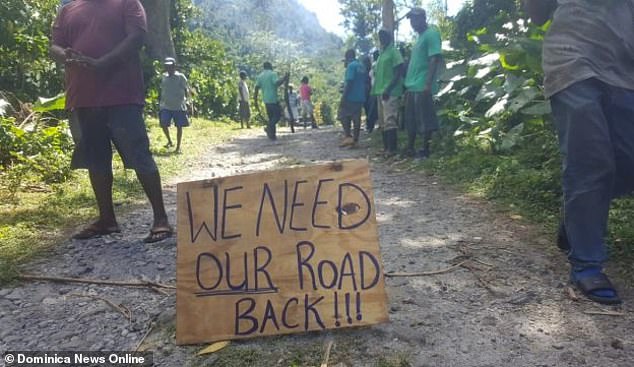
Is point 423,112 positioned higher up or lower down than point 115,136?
Answer: higher up

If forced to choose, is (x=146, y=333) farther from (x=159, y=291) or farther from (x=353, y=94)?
(x=353, y=94)

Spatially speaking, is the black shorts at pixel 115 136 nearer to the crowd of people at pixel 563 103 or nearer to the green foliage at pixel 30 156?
the crowd of people at pixel 563 103

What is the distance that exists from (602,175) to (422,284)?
0.97m

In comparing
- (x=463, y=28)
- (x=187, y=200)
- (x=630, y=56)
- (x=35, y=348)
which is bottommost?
(x=35, y=348)

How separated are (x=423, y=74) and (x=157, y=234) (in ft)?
12.7

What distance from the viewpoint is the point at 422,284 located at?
7.79 ft

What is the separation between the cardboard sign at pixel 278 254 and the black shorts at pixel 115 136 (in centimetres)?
107

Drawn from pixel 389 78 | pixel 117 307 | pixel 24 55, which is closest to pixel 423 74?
pixel 389 78

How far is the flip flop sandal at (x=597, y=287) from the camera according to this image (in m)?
2.08

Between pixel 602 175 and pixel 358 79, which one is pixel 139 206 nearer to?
Answer: pixel 602 175

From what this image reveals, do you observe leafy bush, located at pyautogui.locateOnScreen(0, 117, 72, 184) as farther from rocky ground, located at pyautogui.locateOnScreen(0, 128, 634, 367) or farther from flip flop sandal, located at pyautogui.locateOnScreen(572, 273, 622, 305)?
flip flop sandal, located at pyautogui.locateOnScreen(572, 273, 622, 305)

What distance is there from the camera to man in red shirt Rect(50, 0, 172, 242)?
9.41ft

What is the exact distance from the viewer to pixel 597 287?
210 centimetres

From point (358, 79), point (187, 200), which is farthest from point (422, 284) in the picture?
point (358, 79)
